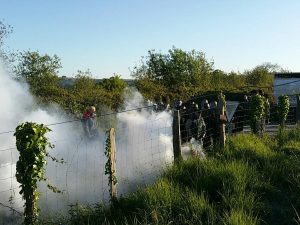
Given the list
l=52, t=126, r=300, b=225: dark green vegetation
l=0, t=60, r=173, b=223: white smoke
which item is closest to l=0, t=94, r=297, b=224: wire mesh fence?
l=0, t=60, r=173, b=223: white smoke

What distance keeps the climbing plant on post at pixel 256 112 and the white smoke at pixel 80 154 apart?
2.69 meters

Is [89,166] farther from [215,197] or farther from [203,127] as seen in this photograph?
[215,197]

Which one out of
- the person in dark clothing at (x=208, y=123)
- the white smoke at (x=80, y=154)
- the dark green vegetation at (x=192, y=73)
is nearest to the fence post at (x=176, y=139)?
the white smoke at (x=80, y=154)

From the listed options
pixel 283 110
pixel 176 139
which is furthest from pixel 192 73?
pixel 176 139

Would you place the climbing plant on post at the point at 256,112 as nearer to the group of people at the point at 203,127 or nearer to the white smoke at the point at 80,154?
the group of people at the point at 203,127

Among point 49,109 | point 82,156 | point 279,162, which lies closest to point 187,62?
point 49,109

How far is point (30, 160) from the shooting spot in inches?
247

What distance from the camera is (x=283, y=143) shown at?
1188 cm

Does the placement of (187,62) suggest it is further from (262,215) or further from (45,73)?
(262,215)

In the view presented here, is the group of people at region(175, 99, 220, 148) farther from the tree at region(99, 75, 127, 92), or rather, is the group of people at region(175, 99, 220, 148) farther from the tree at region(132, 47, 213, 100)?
the tree at region(132, 47, 213, 100)

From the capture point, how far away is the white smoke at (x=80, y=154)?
30.2 feet

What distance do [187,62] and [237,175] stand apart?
171ft

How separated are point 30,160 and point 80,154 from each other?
7.40 m

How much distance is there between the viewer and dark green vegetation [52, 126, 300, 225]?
20.9ft
